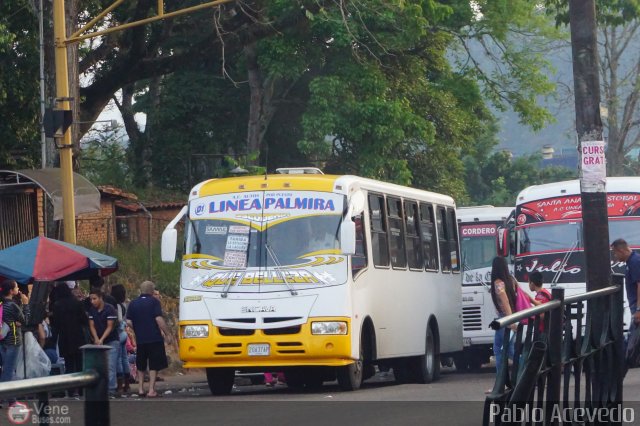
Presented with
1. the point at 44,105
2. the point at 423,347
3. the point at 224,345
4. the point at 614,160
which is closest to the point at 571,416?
the point at 224,345

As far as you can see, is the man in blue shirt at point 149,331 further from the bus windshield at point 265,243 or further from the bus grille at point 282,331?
the bus grille at point 282,331

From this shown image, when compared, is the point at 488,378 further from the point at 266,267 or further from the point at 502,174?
the point at 502,174

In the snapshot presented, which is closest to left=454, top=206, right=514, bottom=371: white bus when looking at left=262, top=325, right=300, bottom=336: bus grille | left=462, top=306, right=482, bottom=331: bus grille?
left=462, top=306, right=482, bottom=331: bus grille

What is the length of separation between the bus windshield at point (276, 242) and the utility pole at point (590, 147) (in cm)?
347

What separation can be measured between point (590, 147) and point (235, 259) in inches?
195

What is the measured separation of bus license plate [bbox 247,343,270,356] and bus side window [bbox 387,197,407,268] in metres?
3.21

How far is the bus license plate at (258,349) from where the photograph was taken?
51.4 ft

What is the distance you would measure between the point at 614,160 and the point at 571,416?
152 ft

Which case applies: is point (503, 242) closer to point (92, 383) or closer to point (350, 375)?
point (350, 375)

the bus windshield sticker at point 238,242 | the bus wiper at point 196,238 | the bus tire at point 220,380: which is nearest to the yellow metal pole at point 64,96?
the bus wiper at point 196,238

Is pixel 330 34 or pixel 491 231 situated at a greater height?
pixel 330 34

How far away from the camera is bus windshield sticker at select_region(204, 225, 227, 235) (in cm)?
1653

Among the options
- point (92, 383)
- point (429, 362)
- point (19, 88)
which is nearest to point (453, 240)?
point (429, 362)

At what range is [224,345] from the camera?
626 inches
